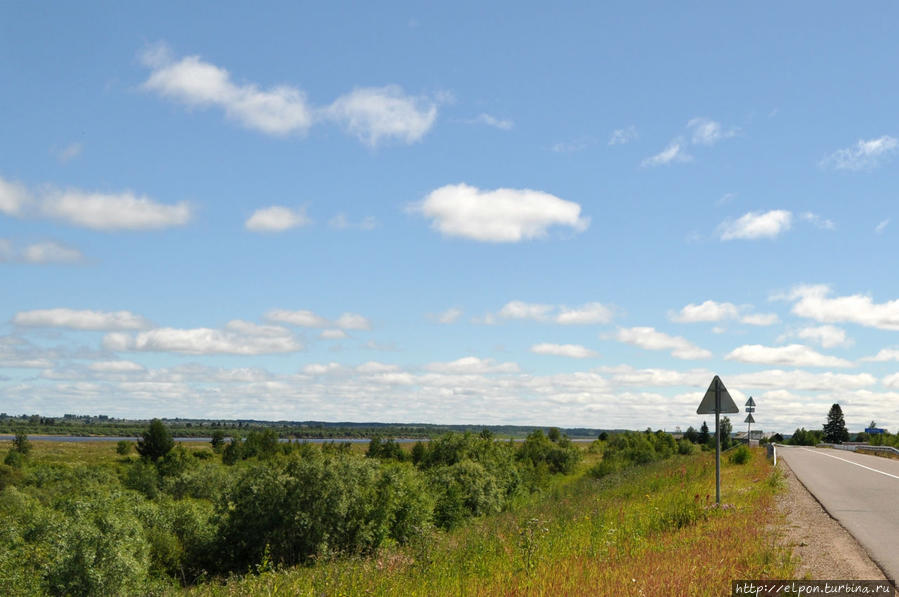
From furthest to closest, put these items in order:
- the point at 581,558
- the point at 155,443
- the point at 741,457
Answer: the point at 155,443 → the point at 741,457 → the point at 581,558

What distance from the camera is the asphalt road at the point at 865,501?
12125mm

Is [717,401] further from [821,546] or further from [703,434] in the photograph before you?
[703,434]

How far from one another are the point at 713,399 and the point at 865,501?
6.07m

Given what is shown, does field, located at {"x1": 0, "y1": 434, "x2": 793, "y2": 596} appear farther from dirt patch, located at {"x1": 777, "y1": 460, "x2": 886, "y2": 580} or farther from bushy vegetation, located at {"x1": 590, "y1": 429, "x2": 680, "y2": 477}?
bushy vegetation, located at {"x1": 590, "y1": 429, "x2": 680, "y2": 477}

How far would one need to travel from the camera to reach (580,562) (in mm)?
11016

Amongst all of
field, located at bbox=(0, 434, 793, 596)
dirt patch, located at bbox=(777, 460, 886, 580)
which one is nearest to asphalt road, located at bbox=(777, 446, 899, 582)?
dirt patch, located at bbox=(777, 460, 886, 580)

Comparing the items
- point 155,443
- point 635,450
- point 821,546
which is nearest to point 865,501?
point 821,546

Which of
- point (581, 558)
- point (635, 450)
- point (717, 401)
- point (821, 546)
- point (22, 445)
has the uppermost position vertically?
point (717, 401)

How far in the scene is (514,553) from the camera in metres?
12.2

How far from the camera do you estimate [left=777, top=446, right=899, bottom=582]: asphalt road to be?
39.8 ft

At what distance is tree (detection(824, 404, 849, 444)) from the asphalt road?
133m

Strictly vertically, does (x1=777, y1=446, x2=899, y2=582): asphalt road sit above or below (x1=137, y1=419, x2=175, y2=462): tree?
above

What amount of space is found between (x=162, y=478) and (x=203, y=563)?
144 feet

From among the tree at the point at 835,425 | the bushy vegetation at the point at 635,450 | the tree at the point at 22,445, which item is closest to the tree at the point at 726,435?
the bushy vegetation at the point at 635,450
